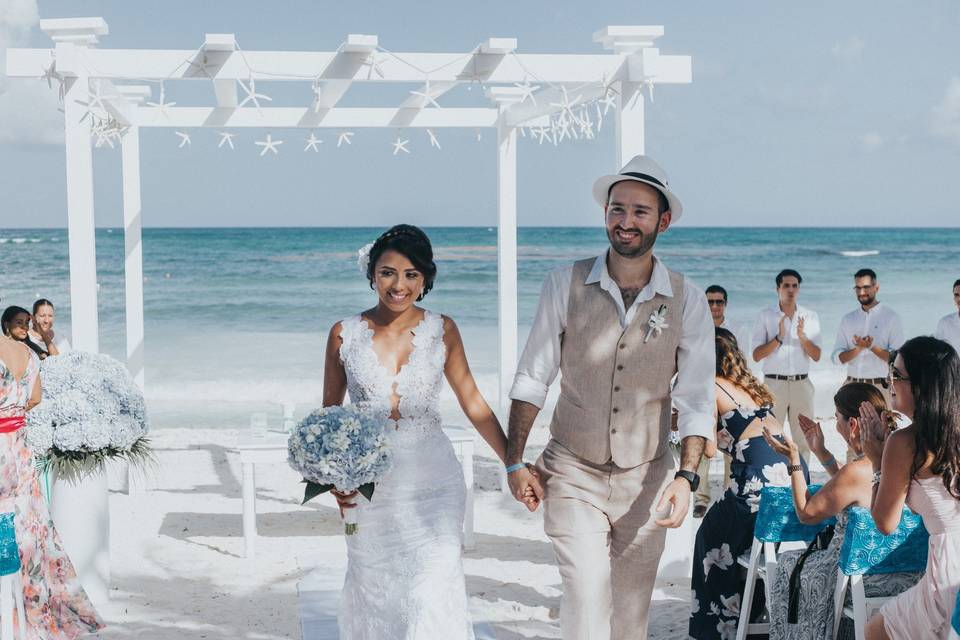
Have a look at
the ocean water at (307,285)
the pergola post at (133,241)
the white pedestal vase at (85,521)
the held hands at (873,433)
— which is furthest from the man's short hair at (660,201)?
the ocean water at (307,285)

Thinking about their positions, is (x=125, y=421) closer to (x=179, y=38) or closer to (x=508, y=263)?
(x=508, y=263)

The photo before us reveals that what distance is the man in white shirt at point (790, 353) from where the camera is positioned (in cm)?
840

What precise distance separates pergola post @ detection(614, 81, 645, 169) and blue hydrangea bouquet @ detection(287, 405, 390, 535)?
2881 millimetres

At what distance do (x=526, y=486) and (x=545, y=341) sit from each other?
48 centimetres

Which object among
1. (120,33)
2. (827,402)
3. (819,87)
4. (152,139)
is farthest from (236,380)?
(819,87)

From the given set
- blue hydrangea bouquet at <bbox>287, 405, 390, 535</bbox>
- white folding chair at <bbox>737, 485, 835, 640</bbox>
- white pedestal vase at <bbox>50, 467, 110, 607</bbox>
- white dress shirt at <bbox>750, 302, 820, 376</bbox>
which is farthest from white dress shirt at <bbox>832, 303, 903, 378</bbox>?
blue hydrangea bouquet at <bbox>287, 405, 390, 535</bbox>

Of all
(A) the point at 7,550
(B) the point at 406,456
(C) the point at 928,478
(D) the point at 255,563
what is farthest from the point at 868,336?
(A) the point at 7,550

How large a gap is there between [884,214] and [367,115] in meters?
40.8

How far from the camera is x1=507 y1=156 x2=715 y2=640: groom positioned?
348 cm

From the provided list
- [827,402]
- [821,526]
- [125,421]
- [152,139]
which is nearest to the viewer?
[821,526]

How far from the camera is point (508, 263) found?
783cm

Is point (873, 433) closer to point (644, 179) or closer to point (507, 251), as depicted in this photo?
point (644, 179)

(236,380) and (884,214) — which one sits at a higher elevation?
(884,214)

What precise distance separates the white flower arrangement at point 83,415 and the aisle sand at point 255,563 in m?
0.86
